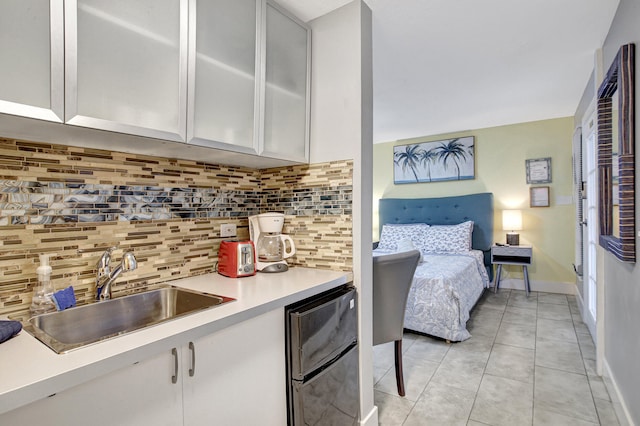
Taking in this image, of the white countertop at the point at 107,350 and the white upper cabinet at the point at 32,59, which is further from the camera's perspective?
the white upper cabinet at the point at 32,59

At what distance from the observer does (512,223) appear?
4594 mm

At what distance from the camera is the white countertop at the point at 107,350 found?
0.71m

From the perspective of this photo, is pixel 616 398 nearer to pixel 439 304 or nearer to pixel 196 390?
pixel 439 304

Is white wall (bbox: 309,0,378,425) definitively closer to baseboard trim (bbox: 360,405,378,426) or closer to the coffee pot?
baseboard trim (bbox: 360,405,378,426)

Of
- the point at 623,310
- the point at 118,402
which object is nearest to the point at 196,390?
the point at 118,402

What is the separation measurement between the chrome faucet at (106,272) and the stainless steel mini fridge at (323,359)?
70cm

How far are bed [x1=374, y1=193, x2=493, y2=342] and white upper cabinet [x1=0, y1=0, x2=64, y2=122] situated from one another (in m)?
2.85

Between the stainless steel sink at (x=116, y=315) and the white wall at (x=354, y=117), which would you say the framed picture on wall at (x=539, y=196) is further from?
the stainless steel sink at (x=116, y=315)

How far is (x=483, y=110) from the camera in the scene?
4.07m

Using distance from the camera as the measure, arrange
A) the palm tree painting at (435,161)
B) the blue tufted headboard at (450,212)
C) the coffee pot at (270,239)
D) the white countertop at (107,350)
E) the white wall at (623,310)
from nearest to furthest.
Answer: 1. the white countertop at (107,350)
2. the white wall at (623,310)
3. the coffee pot at (270,239)
4. the blue tufted headboard at (450,212)
5. the palm tree painting at (435,161)

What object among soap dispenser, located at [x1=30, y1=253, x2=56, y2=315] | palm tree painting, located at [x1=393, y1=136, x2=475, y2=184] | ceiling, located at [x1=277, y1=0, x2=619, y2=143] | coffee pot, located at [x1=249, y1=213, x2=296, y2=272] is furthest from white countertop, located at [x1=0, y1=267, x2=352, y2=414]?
palm tree painting, located at [x1=393, y1=136, x2=475, y2=184]

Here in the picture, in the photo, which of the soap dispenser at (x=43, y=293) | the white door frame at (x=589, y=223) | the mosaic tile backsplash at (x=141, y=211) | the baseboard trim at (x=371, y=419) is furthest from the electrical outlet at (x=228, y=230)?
the white door frame at (x=589, y=223)

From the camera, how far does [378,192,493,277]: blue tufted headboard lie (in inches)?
187

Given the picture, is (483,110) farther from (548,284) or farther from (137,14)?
(137,14)
